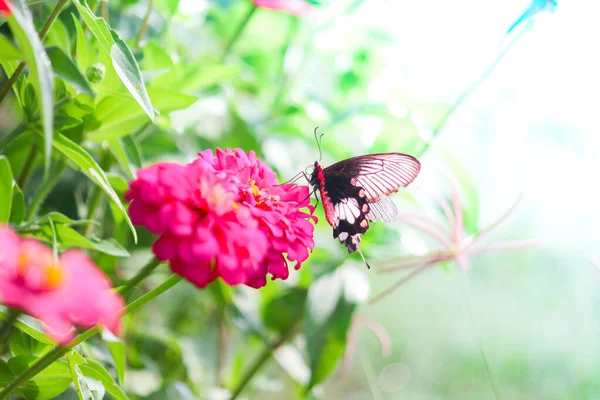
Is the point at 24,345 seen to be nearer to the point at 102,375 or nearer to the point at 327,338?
the point at 102,375

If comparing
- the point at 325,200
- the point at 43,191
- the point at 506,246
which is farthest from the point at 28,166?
the point at 506,246

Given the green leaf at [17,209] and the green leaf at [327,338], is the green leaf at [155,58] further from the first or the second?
the green leaf at [327,338]

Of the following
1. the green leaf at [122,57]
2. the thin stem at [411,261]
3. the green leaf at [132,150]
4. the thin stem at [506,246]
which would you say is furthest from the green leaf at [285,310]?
the green leaf at [122,57]

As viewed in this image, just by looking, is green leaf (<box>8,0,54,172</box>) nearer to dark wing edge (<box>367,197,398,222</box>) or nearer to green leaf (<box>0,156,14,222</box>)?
Answer: green leaf (<box>0,156,14,222</box>)

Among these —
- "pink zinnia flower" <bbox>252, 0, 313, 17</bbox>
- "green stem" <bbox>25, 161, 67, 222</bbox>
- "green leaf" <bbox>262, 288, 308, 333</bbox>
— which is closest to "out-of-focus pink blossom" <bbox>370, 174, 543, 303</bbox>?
"green leaf" <bbox>262, 288, 308, 333</bbox>

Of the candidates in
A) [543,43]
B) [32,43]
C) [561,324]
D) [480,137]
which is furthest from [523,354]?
[32,43]
